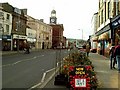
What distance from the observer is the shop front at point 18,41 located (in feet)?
210

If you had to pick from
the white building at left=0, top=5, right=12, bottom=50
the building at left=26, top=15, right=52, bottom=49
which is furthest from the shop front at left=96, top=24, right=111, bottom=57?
the building at left=26, top=15, right=52, bottom=49

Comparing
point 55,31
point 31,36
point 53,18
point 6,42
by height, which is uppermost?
point 53,18

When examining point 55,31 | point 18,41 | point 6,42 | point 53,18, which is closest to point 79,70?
point 6,42

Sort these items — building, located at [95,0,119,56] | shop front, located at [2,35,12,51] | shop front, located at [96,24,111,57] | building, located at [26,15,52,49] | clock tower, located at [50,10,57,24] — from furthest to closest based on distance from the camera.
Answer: clock tower, located at [50,10,57,24]
building, located at [26,15,52,49]
shop front, located at [2,35,12,51]
shop front, located at [96,24,111,57]
building, located at [95,0,119,56]

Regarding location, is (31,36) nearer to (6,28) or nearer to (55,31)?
(6,28)

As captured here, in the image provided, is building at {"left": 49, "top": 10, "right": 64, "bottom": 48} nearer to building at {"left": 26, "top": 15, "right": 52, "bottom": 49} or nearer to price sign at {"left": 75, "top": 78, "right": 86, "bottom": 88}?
building at {"left": 26, "top": 15, "right": 52, "bottom": 49}

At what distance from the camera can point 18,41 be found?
66938 mm

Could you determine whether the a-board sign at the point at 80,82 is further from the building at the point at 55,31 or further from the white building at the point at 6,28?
the building at the point at 55,31

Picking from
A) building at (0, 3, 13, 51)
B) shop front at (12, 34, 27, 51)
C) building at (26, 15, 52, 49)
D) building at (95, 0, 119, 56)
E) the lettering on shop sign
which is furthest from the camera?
building at (26, 15, 52, 49)

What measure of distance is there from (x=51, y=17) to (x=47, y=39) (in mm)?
29381

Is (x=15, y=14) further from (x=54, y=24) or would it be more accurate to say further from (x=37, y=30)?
(x=54, y=24)

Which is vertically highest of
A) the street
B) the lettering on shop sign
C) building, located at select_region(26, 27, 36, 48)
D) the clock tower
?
the clock tower

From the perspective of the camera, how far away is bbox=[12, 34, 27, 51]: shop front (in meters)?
64.1

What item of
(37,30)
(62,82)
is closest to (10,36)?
(37,30)
